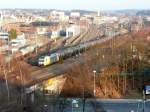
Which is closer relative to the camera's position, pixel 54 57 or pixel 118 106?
pixel 118 106

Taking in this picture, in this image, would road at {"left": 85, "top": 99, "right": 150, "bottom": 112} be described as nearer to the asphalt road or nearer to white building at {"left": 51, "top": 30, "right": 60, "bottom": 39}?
the asphalt road

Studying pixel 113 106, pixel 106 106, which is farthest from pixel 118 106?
pixel 106 106

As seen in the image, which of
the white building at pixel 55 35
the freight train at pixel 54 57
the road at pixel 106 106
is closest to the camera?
the road at pixel 106 106

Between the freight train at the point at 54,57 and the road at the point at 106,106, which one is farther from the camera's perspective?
the freight train at the point at 54,57

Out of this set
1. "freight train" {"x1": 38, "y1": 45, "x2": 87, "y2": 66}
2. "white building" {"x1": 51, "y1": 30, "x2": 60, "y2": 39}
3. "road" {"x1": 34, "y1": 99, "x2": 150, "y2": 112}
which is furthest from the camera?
"white building" {"x1": 51, "y1": 30, "x2": 60, "y2": 39}

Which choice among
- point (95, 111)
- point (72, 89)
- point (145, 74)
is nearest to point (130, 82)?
point (145, 74)

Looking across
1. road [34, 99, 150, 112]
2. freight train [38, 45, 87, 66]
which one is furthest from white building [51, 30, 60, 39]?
road [34, 99, 150, 112]

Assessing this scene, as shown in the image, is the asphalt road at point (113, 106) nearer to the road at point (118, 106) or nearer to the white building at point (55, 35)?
the road at point (118, 106)

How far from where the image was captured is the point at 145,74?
492 inches

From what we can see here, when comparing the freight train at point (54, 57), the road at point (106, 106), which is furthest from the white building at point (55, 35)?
the road at point (106, 106)

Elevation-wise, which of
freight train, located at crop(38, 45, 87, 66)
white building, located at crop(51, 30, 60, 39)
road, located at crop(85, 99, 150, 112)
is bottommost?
white building, located at crop(51, 30, 60, 39)

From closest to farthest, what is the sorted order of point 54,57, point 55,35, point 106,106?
point 106,106, point 54,57, point 55,35

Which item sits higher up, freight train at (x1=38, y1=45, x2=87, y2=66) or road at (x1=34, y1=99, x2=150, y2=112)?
road at (x1=34, y1=99, x2=150, y2=112)

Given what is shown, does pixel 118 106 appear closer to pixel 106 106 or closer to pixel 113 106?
pixel 113 106
